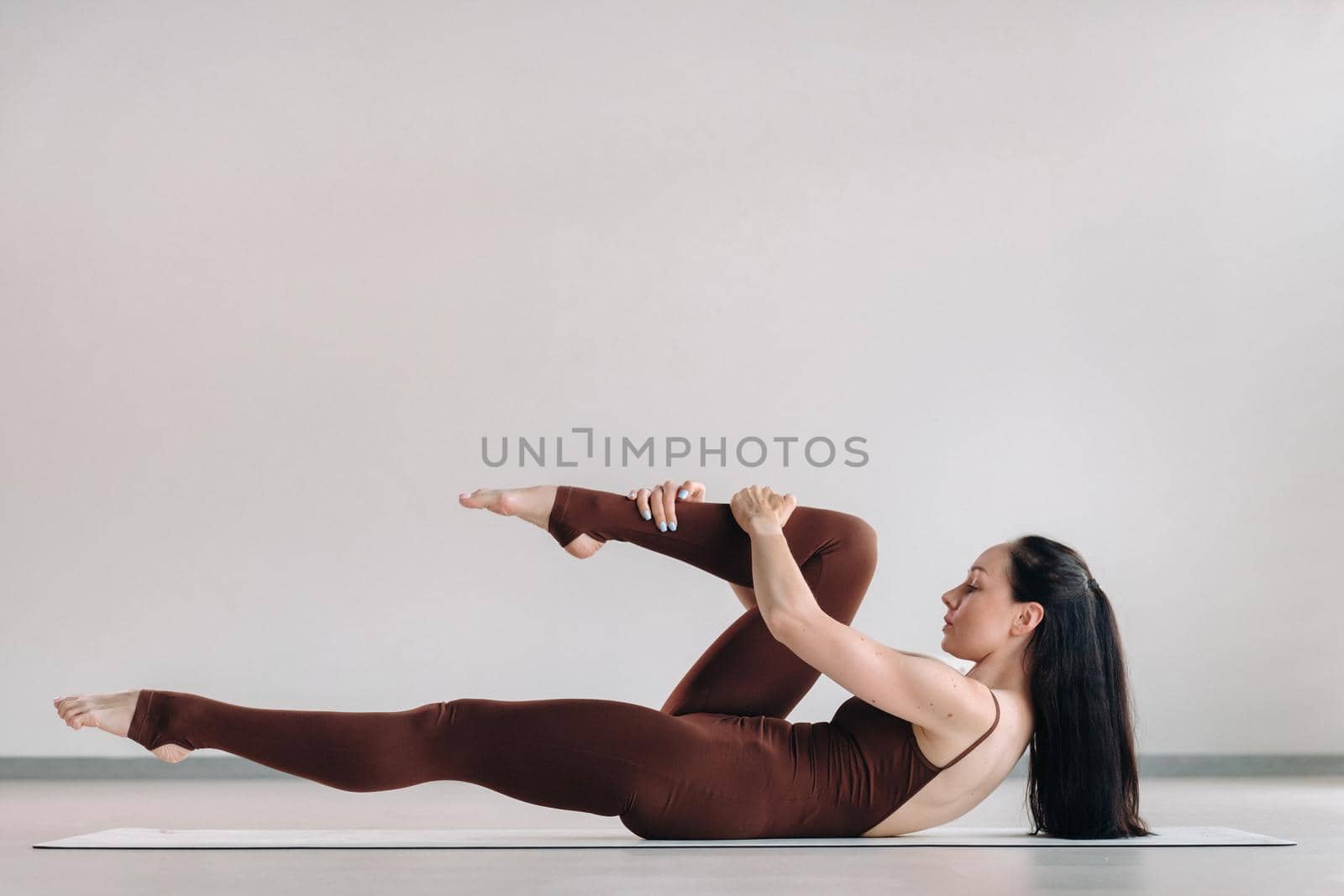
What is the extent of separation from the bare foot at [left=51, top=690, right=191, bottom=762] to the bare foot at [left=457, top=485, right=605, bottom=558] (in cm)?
58

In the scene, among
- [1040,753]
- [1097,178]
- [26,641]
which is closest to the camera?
[1040,753]

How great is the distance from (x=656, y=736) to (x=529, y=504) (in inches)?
17.2

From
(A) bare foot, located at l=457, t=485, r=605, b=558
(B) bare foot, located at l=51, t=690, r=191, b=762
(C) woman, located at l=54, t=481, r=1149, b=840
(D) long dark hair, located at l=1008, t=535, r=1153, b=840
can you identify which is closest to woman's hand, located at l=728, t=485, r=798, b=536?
(C) woman, located at l=54, t=481, r=1149, b=840

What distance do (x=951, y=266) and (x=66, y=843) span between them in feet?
11.2

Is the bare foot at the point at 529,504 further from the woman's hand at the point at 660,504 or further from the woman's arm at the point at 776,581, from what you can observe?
the woman's arm at the point at 776,581

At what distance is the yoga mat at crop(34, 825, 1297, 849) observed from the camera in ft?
6.96

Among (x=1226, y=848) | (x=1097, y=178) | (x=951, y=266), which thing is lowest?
(x=1226, y=848)

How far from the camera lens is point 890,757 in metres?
2.06

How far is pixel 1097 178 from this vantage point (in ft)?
15.2

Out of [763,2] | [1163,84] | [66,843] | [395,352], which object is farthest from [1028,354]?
[66,843]

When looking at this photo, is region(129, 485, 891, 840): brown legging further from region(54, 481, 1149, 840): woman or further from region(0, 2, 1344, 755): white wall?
region(0, 2, 1344, 755): white wall

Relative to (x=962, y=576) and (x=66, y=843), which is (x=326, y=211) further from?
(x=66, y=843)

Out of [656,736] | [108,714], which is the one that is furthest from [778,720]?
[108,714]

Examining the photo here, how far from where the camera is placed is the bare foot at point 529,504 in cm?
210
